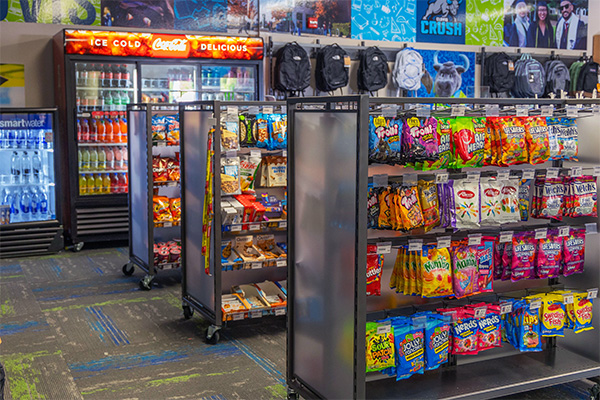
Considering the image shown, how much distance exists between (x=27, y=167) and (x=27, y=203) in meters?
0.42

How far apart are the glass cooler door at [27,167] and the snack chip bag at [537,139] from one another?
5665mm

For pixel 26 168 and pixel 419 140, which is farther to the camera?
pixel 26 168

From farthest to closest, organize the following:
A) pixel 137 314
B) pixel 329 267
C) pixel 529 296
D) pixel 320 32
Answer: pixel 320 32 → pixel 137 314 → pixel 529 296 → pixel 329 267

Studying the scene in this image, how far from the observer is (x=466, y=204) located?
3418mm

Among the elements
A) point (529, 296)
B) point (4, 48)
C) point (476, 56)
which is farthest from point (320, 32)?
point (529, 296)

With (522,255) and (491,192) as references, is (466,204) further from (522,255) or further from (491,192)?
(522,255)

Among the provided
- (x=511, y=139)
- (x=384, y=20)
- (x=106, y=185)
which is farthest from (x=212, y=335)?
(x=384, y=20)

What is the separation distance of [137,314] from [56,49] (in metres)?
4.05

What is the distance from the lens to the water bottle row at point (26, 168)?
297 inches

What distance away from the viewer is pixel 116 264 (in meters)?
7.09

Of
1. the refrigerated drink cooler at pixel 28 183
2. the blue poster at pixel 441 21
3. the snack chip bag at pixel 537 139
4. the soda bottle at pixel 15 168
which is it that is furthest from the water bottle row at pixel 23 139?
the blue poster at pixel 441 21

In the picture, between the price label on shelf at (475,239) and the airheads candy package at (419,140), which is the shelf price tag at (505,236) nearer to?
the price label on shelf at (475,239)

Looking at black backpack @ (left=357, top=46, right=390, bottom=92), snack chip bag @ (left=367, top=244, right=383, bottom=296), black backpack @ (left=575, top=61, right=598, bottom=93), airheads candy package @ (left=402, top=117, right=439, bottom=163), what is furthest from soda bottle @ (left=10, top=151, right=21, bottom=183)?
black backpack @ (left=575, top=61, right=598, bottom=93)

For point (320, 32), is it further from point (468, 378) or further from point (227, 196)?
point (468, 378)
